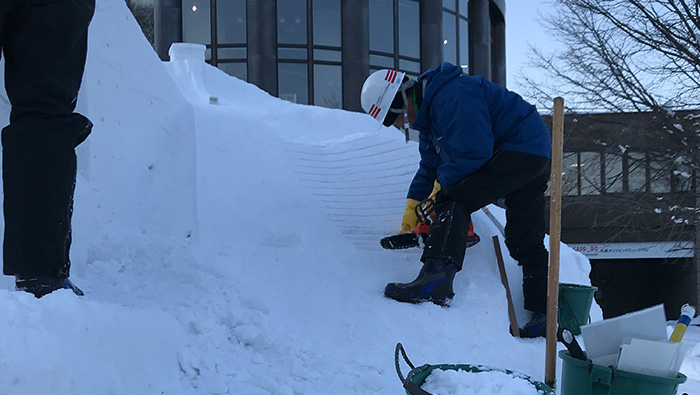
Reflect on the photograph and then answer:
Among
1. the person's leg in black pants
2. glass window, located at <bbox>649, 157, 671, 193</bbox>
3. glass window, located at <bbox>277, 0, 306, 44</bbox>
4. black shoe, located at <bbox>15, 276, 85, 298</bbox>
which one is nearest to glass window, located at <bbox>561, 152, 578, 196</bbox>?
glass window, located at <bbox>649, 157, 671, 193</bbox>

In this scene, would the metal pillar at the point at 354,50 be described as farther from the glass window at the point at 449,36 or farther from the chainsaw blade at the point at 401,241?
the chainsaw blade at the point at 401,241

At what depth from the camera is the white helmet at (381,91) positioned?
3256mm

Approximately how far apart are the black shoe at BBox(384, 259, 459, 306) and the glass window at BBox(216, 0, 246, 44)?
13522mm

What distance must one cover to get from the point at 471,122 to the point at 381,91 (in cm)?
67

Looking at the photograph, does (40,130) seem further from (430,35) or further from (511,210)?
(430,35)

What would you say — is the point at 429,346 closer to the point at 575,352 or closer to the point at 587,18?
the point at 575,352

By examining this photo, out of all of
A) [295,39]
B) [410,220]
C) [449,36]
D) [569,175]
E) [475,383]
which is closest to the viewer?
[475,383]

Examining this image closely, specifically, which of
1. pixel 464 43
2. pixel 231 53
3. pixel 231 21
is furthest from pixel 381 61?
pixel 231 21

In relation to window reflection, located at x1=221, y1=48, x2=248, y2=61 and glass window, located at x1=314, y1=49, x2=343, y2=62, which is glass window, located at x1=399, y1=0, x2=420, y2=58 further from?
window reflection, located at x1=221, y1=48, x2=248, y2=61

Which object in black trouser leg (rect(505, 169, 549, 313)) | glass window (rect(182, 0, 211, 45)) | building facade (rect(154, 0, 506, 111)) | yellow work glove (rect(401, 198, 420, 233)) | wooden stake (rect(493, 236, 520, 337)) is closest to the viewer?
wooden stake (rect(493, 236, 520, 337))

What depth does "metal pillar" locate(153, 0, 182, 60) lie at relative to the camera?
15484 millimetres

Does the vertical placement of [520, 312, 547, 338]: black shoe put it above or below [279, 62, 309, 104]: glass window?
below

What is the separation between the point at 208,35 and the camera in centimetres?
1536

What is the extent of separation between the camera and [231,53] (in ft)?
50.2
